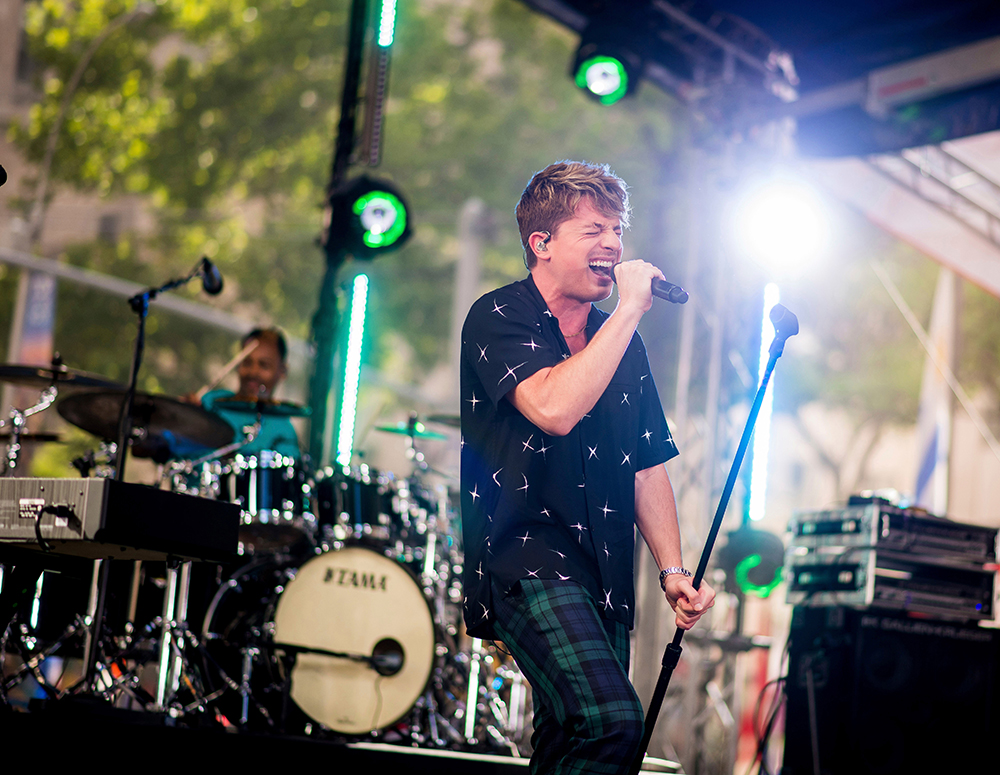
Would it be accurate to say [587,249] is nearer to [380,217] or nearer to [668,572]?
[668,572]

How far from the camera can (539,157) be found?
18.8m

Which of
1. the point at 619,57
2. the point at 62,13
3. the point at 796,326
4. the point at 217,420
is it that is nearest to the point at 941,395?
the point at 619,57

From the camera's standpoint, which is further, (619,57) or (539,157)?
(539,157)

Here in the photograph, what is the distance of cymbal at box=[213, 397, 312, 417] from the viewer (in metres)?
5.33

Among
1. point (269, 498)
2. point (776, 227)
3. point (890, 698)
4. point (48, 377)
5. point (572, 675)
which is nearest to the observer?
point (572, 675)

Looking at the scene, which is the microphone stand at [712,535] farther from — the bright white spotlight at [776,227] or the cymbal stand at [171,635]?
the bright white spotlight at [776,227]

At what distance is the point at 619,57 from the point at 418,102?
41.8ft

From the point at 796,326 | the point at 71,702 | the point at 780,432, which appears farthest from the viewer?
the point at 780,432

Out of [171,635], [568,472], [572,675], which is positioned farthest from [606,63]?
[572,675]

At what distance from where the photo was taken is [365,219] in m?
6.67

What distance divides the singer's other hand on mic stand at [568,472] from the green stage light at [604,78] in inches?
177

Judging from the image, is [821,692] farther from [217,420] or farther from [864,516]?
[217,420]

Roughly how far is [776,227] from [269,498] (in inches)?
141

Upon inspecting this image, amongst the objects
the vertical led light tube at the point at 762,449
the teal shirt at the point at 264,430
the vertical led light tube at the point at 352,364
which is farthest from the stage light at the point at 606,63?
the teal shirt at the point at 264,430
